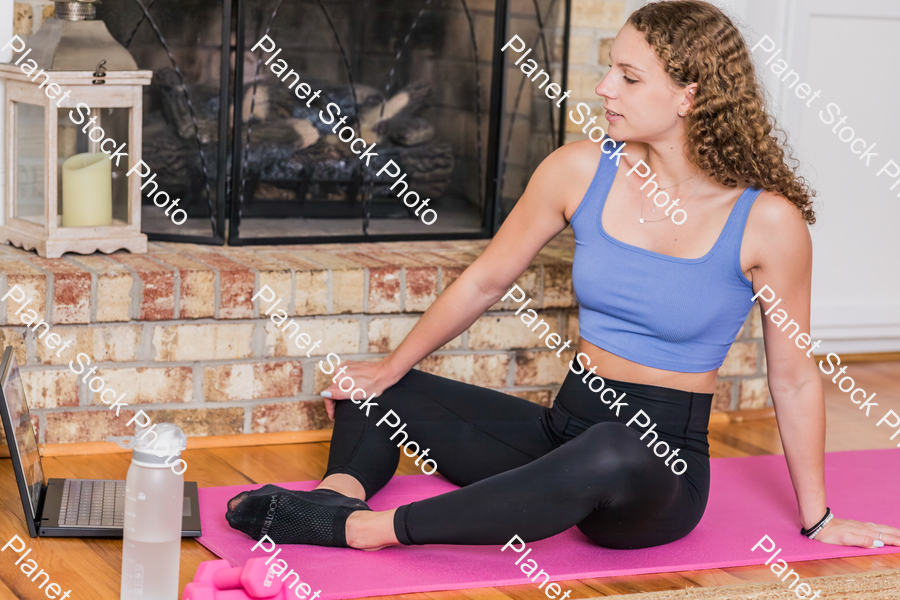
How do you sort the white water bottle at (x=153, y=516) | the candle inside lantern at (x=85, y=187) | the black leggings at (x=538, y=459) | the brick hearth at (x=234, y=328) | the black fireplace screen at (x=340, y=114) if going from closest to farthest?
1. the white water bottle at (x=153, y=516)
2. the black leggings at (x=538, y=459)
3. the brick hearth at (x=234, y=328)
4. the candle inside lantern at (x=85, y=187)
5. the black fireplace screen at (x=340, y=114)

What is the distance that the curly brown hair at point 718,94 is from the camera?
1.47 m

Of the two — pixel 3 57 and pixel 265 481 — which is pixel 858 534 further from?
pixel 3 57

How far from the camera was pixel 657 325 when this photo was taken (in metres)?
1.51

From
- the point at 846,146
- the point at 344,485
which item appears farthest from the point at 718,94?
the point at 846,146

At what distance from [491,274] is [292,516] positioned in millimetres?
503

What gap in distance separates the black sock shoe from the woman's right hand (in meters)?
0.24

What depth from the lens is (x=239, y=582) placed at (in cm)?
126

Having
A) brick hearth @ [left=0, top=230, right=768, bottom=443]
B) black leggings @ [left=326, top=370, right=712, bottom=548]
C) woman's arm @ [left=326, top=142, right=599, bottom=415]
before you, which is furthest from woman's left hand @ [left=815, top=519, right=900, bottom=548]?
brick hearth @ [left=0, top=230, right=768, bottom=443]

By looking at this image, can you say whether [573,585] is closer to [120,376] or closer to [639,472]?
[639,472]

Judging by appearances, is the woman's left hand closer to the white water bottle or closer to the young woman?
the young woman

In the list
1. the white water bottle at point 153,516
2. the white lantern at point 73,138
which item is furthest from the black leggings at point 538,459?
the white lantern at point 73,138

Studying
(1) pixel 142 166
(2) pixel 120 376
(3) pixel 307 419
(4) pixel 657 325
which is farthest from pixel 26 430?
(4) pixel 657 325

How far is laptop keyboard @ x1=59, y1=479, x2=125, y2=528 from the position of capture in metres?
1.49

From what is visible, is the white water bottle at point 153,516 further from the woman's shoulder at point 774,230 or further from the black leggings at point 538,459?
the woman's shoulder at point 774,230
